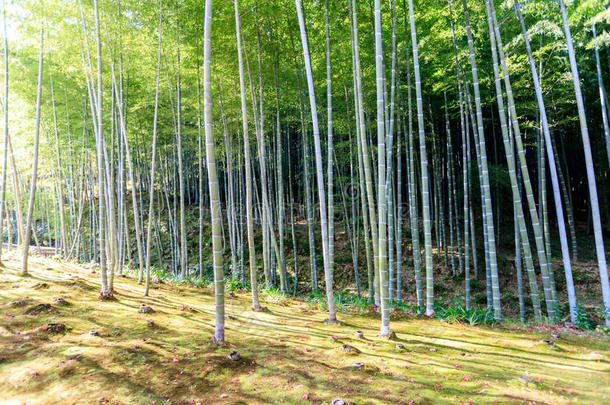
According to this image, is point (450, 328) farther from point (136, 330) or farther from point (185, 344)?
point (136, 330)

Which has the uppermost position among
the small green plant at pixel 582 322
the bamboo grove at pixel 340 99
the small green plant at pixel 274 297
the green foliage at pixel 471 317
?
the bamboo grove at pixel 340 99

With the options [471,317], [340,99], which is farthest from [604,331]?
[340,99]

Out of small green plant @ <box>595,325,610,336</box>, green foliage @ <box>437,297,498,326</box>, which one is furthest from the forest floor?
small green plant @ <box>595,325,610,336</box>

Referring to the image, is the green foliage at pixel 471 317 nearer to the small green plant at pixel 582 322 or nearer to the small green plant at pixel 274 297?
the small green plant at pixel 582 322

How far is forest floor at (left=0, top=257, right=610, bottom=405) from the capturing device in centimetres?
208

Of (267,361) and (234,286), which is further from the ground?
(267,361)

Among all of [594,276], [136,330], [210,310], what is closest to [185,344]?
[136,330]

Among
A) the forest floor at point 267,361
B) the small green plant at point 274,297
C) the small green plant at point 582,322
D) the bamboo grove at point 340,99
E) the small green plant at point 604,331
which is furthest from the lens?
the small green plant at point 274,297

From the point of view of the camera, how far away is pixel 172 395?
209cm

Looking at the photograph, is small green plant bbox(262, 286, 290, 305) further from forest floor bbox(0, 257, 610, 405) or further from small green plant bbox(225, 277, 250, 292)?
forest floor bbox(0, 257, 610, 405)

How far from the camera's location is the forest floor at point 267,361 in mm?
2084

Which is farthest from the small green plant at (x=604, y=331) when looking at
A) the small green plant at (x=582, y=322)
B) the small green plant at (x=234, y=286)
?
the small green plant at (x=234, y=286)

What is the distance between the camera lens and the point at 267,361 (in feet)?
8.77

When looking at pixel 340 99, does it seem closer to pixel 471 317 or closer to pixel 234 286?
pixel 234 286
